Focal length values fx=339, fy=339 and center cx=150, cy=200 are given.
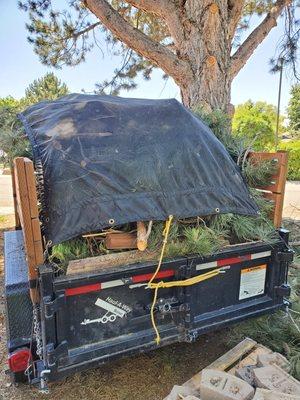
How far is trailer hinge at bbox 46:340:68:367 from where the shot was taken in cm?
176

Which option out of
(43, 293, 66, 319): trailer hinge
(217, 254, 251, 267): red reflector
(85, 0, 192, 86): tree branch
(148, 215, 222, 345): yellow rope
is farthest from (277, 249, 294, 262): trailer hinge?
(85, 0, 192, 86): tree branch

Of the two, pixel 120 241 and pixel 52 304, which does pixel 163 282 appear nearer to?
pixel 120 241

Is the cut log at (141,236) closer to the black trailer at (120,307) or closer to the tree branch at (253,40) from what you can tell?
the black trailer at (120,307)

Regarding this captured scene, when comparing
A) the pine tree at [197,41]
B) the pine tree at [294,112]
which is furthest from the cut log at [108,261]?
the pine tree at [294,112]

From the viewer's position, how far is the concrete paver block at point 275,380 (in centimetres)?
189

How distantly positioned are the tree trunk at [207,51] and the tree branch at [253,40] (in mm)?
299

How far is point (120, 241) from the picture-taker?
6.64 feet

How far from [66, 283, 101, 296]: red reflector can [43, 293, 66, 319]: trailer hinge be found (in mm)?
44

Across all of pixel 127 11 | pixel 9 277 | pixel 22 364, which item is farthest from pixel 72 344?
pixel 127 11

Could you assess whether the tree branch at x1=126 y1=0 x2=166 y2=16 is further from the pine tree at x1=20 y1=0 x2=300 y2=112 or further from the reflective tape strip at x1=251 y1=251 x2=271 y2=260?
the reflective tape strip at x1=251 y1=251 x2=271 y2=260

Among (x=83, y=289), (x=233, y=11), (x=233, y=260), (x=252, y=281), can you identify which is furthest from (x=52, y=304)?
(x=233, y=11)

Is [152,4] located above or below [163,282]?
above

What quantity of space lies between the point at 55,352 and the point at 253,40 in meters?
5.48

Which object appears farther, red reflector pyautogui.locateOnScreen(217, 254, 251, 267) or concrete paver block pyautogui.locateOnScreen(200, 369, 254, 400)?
red reflector pyautogui.locateOnScreen(217, 254, 251, 267)
